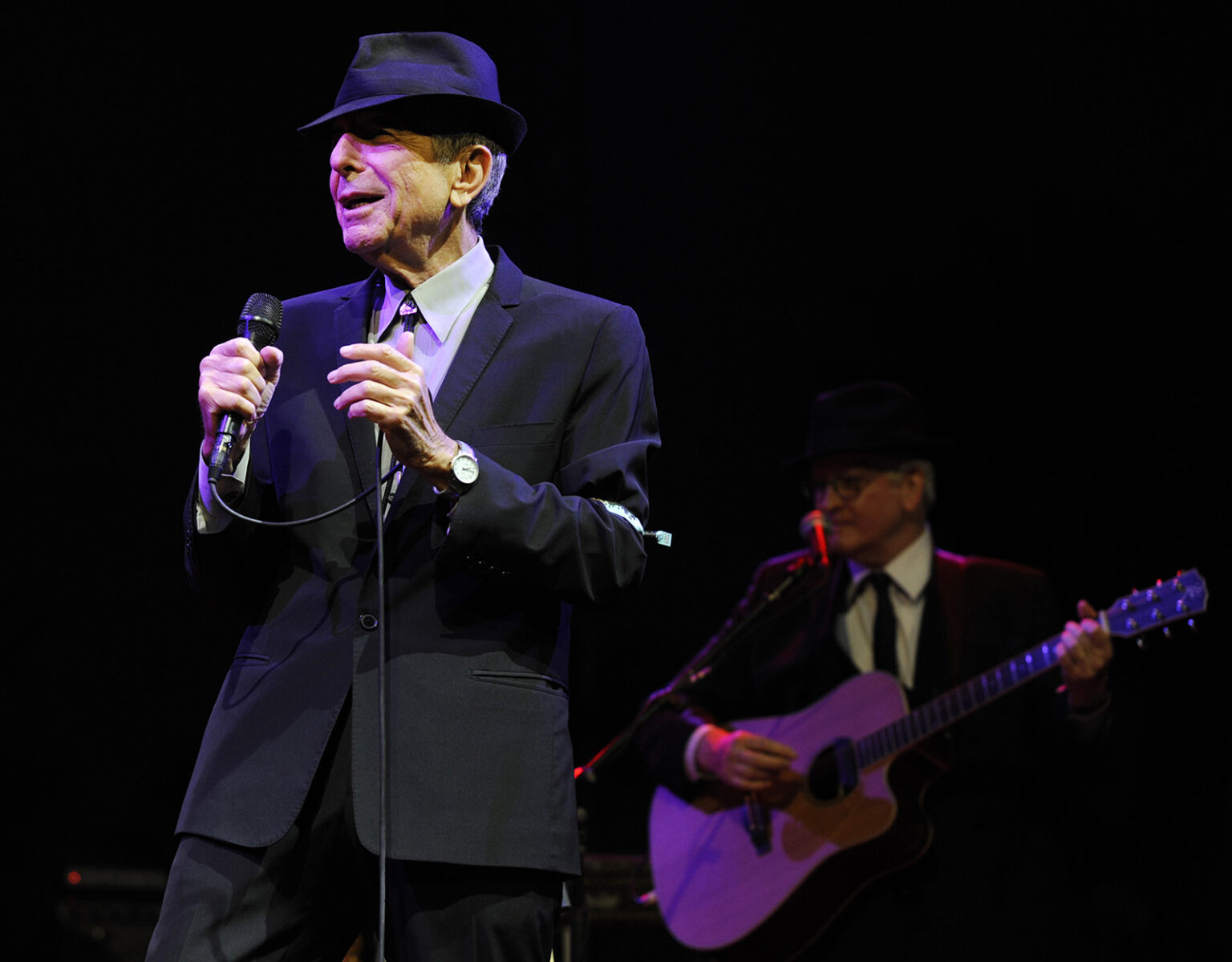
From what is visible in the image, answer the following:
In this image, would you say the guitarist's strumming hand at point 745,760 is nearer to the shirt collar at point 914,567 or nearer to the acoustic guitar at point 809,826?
the acoustic guitar at point 809,826

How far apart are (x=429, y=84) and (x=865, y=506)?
7.58 ft

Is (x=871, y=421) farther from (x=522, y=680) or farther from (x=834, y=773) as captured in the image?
(x=522, y=680)

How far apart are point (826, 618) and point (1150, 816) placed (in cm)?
98

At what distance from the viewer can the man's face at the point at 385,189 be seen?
165 centimetres

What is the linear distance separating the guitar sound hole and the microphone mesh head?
243cm

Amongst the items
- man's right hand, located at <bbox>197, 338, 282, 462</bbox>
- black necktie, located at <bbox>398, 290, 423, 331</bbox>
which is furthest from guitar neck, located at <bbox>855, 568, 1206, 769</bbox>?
man's right hand, located at <bbox>197, 338, 282, 462</bbox>

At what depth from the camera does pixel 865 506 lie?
3668 millimetres

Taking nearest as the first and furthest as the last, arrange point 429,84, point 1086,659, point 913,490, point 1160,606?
Result: point 429,84
point 1160,606
point 1086,659
point 913,490

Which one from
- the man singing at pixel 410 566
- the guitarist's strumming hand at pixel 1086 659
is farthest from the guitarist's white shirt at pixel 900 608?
the man singing at pixel 410 566

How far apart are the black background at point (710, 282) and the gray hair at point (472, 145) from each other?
62.2 inches

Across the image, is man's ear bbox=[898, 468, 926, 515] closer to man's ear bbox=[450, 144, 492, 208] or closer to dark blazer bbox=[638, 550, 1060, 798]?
dark blazer bbox=[638, 550, 1060, 798]

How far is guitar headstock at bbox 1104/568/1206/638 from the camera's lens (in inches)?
113

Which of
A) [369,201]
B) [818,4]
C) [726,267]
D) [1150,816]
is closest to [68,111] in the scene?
[726,267]

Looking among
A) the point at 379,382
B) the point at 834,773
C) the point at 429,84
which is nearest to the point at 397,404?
the point at 379,382
